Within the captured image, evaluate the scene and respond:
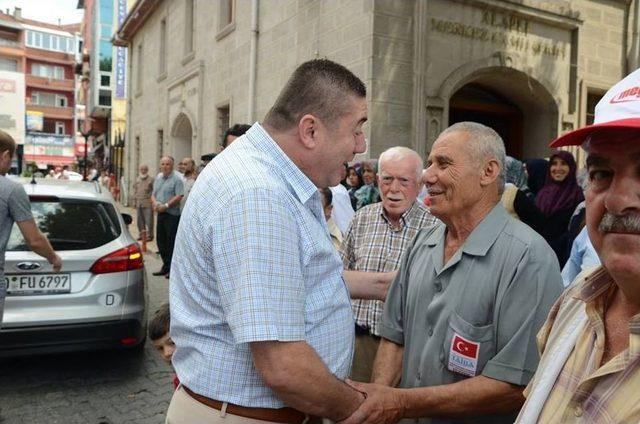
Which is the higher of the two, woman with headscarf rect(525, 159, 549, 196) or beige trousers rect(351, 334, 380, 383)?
woman with headscarf rect(525, 159, 549, 196)

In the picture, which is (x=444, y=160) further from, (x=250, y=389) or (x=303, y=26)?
(x=303, y=26)

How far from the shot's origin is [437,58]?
341 inches

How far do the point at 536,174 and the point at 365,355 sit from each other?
3.89 m

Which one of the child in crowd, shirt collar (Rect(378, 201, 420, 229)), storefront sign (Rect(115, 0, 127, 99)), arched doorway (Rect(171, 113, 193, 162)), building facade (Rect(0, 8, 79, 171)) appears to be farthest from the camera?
building facade (Rect(0, 8, 79, 171))

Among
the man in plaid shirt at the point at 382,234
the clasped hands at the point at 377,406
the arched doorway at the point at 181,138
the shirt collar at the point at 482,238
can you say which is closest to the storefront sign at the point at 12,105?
the arched doorway at the point at 181,138

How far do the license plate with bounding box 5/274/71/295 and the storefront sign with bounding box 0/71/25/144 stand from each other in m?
29.5

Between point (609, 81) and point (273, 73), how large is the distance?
6.80 m

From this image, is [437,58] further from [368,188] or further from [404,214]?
[404,214]

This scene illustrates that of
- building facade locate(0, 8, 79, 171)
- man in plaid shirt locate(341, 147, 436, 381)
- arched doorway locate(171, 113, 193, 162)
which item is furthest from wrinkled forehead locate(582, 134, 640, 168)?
building facade locate(0, 8, 79, 171)

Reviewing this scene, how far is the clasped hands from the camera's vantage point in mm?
1663

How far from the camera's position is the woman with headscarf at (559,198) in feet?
16.2

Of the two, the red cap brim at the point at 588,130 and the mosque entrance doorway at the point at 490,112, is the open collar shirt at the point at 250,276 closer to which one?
the red cap brim at the point at 588,130

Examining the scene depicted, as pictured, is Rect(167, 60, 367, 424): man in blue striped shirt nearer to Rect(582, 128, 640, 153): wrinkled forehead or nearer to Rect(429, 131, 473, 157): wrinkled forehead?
Rect(429, 131, 473, 157): wrinkled forehead

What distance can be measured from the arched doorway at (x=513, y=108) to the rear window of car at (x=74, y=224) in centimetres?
700
